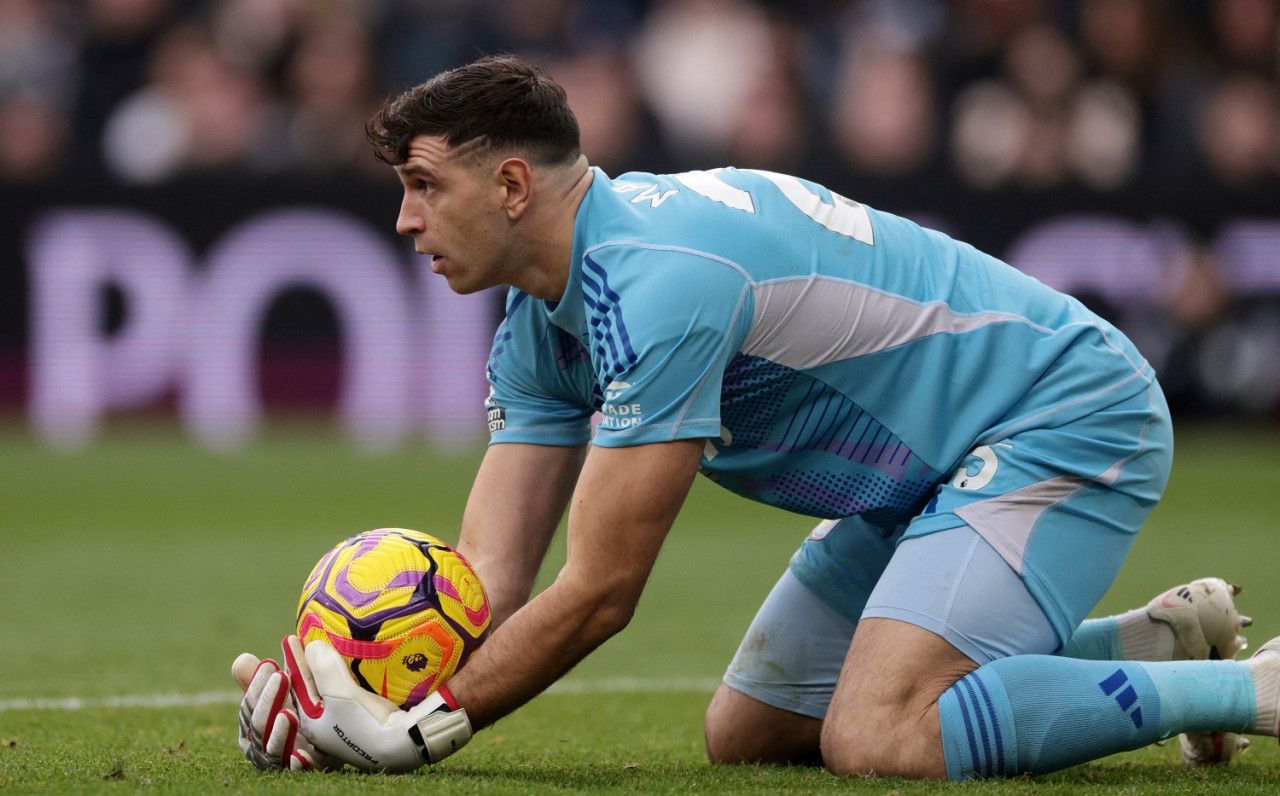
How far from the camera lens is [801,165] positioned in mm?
14055

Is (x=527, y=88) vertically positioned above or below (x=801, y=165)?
above

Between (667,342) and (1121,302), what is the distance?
10341mm

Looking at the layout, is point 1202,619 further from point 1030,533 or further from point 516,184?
point 516,184

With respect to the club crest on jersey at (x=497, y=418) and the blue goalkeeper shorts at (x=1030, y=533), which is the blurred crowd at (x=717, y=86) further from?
the blue goalkeeper shorts at (x=1030, y=533)

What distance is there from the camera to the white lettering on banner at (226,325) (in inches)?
506

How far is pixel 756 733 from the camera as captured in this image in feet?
14.6

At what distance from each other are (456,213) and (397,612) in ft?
3.16

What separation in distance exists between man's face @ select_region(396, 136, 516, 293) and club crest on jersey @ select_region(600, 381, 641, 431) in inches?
18.3

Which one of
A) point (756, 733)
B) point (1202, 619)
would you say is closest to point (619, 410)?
point (756, 733)

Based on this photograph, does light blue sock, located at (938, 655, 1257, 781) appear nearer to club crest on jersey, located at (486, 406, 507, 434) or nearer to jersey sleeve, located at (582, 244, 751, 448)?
jersey sleeve, located at (582, 244, 751, 448)

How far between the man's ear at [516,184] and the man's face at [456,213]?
0.01 metres

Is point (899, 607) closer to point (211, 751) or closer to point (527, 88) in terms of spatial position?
point (527, 88)

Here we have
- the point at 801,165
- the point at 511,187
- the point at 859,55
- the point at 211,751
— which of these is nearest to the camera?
the point at 511,187

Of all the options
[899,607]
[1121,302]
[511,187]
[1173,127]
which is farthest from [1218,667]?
[1173,127]
